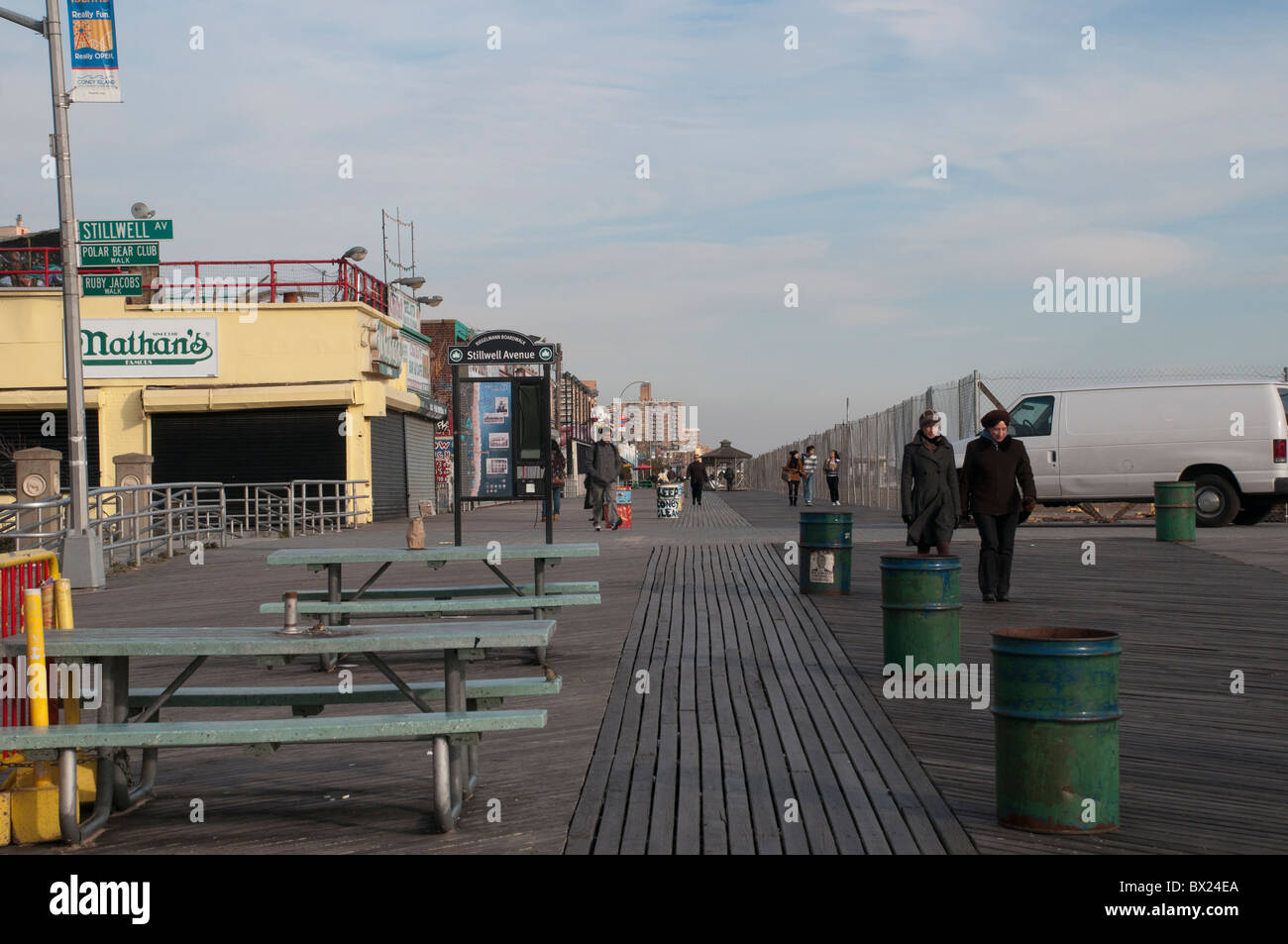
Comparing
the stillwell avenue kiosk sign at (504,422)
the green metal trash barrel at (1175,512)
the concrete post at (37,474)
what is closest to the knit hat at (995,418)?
the stillwell avenue kiosk sign at (504,422)

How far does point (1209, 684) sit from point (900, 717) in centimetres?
236

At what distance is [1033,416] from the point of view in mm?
22812

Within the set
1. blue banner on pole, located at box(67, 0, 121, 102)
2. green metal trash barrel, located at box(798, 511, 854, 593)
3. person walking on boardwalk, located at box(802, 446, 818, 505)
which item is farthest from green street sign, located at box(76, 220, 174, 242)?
person walking on boardwalk, located at box(802, 446, 818, 505)

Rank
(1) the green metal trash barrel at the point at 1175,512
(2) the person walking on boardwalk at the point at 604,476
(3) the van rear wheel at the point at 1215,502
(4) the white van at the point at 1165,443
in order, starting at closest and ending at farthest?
(1) the green metal trash barrel at the point at 1175,512 < (4) the white van at the point at 1165,443 < (3) the van rear wheel at the point at 1215,502 < (2) the person walking on boardwalk at the point at 604,476

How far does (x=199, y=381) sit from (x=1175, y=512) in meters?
23.1

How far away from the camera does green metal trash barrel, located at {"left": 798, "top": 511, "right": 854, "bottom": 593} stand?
1330 centimetres

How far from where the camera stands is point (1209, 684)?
8391 millimetres

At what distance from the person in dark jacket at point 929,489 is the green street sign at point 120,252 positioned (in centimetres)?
972

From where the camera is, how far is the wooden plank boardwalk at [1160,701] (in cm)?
526

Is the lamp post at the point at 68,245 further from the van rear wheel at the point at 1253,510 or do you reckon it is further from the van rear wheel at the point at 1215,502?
the van rear wheel at the point at 1253,510

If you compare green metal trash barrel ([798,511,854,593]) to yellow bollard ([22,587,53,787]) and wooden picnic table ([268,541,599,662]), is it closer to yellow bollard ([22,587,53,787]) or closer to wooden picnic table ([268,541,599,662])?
wooden picnic table ([268,541,599,662])

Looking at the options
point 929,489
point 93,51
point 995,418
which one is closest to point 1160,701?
A: point 929,489
